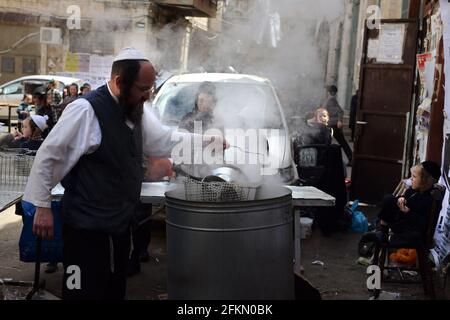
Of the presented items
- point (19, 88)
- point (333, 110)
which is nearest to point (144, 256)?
point (333, 110)

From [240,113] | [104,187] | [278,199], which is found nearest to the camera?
[104,187]

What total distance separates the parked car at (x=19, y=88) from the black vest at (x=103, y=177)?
13.6 meters

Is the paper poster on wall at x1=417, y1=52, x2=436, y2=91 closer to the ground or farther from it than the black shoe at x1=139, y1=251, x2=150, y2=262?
farther from it

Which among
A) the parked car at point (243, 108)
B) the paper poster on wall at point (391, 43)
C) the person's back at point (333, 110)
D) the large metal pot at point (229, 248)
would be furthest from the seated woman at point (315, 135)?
the large metal pot at point (229, 248)

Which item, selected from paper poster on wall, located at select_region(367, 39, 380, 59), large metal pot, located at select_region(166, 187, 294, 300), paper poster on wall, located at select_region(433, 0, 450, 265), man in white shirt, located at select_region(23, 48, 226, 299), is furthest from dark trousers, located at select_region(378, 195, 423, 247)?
paper poster on wall, located at select_region(367, 39, 380, 59)

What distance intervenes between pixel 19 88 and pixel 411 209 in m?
14.5

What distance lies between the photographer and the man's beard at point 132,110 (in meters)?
2.91

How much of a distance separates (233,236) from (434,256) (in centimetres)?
294

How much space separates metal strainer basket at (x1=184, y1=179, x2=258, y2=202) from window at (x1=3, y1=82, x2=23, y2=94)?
14780 millimetres

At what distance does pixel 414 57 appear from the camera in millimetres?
7484

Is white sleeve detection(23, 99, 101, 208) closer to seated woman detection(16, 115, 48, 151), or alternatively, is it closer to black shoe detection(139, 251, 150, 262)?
black shoe detection(139, 251, 150, 262)

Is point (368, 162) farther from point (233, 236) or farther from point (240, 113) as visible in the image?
point (233, 236)

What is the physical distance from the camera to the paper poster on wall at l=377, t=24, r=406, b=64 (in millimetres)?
7504
